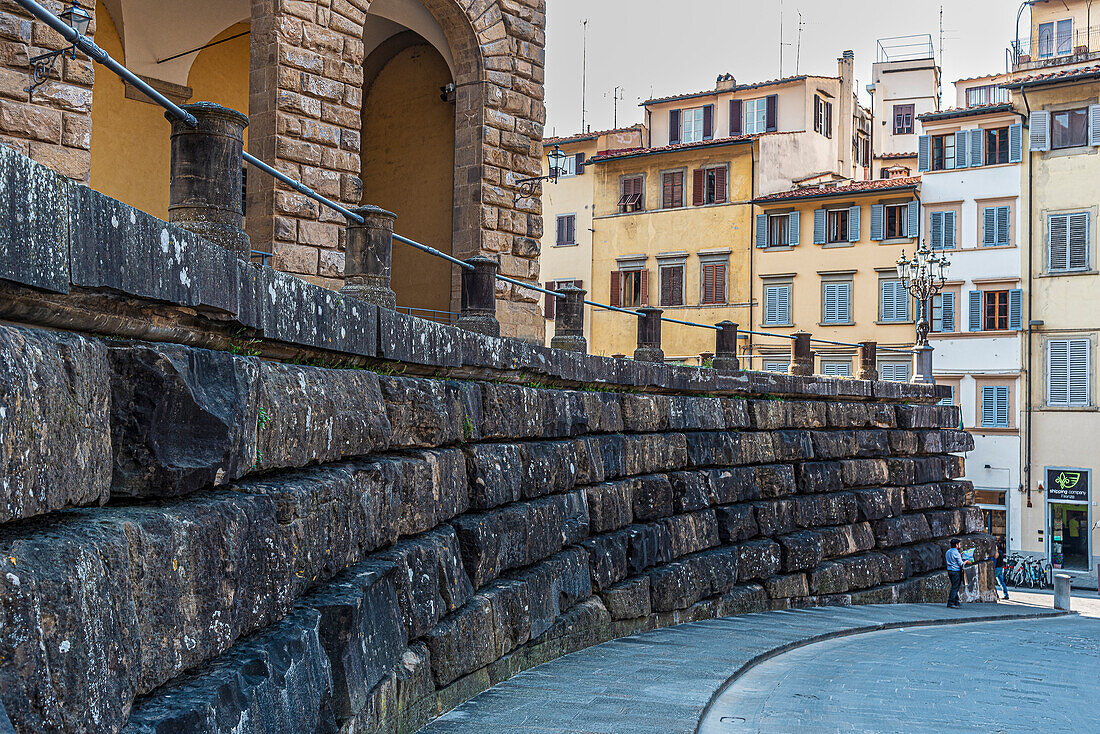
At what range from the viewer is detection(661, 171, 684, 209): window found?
38.3 metres

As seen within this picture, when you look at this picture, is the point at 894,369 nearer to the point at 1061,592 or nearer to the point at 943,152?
the point at 943,152

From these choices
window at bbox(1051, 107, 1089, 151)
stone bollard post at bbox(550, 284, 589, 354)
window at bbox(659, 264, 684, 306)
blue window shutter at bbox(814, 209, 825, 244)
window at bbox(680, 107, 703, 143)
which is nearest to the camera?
stone bollard post at bbox(550, 284, 589, 354)

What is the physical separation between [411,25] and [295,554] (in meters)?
10.3

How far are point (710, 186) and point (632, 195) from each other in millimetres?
3022

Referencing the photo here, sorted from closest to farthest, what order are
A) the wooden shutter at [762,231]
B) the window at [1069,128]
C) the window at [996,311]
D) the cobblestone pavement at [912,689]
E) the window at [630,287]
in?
the cobblestone pavement at [912,689], the window at [1069,128], the window at [996,311], the wooden shutter at [762,231], the window at [630,287]

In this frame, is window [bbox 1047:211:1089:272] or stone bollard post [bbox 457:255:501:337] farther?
window [bbox 1047:211:1089:272]

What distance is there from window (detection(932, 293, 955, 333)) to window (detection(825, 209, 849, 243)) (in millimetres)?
3660

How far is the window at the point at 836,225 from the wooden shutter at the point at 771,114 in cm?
583

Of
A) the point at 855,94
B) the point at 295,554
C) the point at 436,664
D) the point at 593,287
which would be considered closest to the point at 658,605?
the point at 436,664

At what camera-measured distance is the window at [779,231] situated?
36.6 m

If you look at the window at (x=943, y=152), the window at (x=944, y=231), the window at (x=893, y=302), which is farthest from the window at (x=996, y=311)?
the window at (x=943, y=152)

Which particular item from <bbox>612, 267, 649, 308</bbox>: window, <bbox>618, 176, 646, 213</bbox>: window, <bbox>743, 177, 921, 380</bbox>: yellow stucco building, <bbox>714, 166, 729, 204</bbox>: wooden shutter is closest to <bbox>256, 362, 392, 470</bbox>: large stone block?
<bbox>743, 177, 921, 380</bbox>: yellow stucco building

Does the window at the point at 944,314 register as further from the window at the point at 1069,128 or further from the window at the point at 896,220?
the window at the point at 1069,128

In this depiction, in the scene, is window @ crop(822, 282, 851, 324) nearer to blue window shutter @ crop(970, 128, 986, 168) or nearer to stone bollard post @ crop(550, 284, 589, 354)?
blue window shutter @ crop(970, 128, 986, 168)
